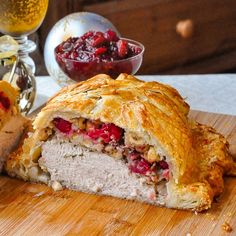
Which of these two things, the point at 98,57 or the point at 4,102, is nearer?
the point at 4,102

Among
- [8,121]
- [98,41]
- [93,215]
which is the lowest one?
[93,215]

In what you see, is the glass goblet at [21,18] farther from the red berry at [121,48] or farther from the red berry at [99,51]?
the red berry at [121,48]

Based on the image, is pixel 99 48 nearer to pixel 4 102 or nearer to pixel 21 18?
pixel 21 18

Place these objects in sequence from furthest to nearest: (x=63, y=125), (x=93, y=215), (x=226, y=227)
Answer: (x=63, y=125)
(x=93, y=215)
(x=226, y=227)

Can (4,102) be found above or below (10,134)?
above

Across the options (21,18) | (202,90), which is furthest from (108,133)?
(202,90)

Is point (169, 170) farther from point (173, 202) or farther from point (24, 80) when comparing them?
point (24, 80)

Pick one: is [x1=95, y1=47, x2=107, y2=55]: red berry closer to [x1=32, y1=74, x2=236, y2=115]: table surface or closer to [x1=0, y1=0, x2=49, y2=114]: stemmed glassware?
[x1=0, y1=0, x2=49, y2=114]: stemmed glassware
